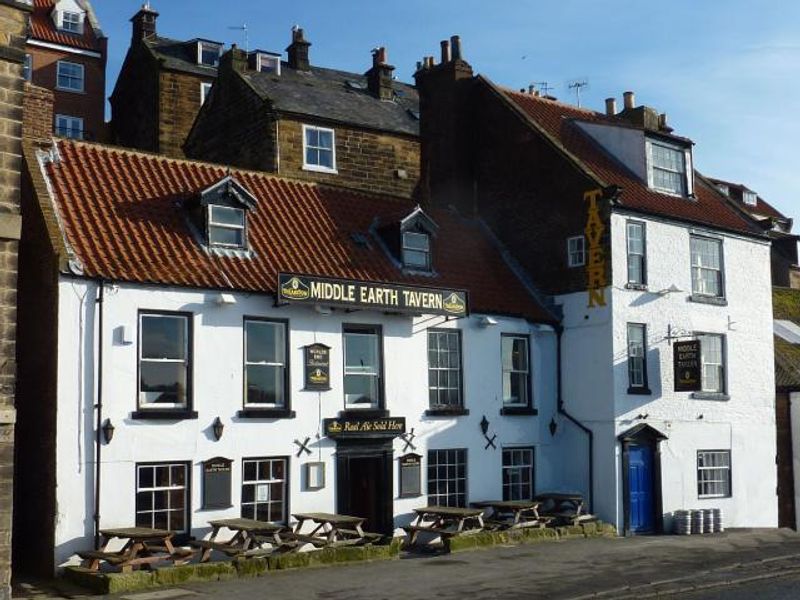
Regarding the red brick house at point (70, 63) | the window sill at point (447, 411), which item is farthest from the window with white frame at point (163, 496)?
the red brick house at point (70, 63)

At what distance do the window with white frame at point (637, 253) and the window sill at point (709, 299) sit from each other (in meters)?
2.04

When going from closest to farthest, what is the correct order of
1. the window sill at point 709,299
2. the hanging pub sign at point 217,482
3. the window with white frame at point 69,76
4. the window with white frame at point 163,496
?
1. the window with white frame at point 163,496
2. the hanging pub sign at point 217,482
3. the window sill at point 709,299
4. the window with white frame at point 69,76

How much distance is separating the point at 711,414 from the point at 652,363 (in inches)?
113

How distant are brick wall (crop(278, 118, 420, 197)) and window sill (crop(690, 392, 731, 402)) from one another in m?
10.6

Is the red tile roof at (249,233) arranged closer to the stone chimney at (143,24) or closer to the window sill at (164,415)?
the window sill at (164,415)

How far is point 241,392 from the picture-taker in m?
20.8

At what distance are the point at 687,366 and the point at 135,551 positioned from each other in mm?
15276

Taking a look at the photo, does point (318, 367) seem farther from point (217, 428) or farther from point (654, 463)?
point (654, 463)

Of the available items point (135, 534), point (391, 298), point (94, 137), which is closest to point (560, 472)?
point (391, 298)

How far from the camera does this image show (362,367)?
23000 mm

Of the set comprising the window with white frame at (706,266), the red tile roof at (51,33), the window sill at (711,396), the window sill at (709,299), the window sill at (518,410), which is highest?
the red tile roof at (51,33)

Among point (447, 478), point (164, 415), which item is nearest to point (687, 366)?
point (447, 478)

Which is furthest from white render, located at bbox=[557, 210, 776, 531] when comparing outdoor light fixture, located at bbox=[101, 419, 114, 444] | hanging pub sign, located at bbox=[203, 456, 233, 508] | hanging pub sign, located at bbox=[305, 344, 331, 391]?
outdoor light fixture, located at bbox=[101, 419, 114, 444]

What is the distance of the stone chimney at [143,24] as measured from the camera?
4562 centimetres
